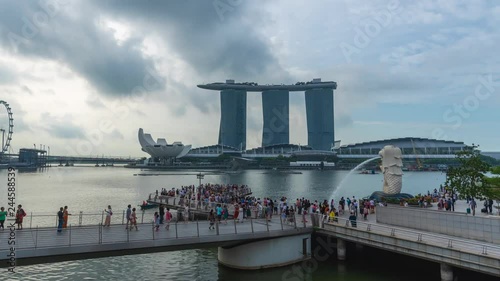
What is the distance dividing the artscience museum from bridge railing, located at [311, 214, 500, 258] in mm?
158028

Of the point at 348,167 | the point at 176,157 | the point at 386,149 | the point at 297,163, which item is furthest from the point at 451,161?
the point at 386,149

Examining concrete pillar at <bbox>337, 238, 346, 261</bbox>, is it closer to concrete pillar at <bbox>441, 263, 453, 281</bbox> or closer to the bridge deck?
the bridge deck

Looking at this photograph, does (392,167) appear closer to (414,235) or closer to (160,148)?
(414,235)

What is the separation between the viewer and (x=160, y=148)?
6850 inches

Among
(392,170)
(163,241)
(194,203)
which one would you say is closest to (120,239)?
(163,241)

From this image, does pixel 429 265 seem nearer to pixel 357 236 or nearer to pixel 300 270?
pixel 357 236

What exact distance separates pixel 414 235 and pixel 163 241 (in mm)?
11318

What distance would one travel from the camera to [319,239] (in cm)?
2134

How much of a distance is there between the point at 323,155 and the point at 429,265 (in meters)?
173

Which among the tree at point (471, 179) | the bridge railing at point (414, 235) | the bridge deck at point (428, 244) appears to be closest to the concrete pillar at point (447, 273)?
the bridge deck at point (428, 244)

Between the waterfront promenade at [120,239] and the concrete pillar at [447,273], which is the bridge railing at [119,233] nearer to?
the waterfront promenade at [120,239]

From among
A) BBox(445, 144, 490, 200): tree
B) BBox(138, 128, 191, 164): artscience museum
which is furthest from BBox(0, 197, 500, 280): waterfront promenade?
BBox(138, 128, 191, 164): artscience museum

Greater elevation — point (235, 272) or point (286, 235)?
point (286, 235)

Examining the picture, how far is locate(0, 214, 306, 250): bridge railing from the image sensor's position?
15000 mm
